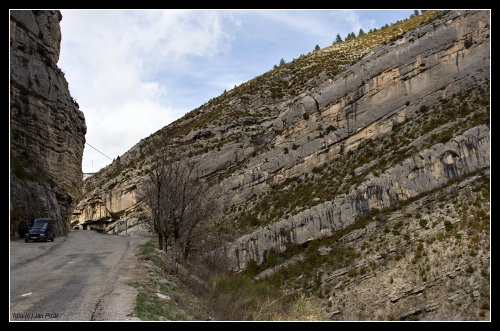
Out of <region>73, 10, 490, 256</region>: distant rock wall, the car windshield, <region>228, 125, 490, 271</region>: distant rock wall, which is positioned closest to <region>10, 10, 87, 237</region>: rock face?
the car windshield

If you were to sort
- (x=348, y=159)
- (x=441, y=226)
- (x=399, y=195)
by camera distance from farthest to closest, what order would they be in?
(x=348, y=159) → (x=399, y=195) → (x=441, y=226)

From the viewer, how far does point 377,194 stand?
28.3 metres

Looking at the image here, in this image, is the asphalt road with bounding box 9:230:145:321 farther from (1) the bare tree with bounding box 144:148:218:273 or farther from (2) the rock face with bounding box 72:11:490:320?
(2) the rock face with bounding box 72:11:490:320

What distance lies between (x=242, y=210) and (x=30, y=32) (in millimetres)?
27088

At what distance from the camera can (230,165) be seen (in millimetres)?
48688

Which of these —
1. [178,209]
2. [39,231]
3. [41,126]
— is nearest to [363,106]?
[178,209]

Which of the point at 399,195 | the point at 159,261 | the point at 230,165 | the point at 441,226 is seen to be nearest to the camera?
the point at 159,261

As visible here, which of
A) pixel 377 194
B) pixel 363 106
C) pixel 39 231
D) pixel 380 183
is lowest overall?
pixel 39 231

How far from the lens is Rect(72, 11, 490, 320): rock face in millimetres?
20672

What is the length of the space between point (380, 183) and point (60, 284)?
23901 millimetres

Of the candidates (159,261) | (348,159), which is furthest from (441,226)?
(159,261)

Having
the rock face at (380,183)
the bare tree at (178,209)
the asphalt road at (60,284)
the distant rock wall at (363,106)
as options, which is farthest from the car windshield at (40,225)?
the distant rock wall at (363,106)

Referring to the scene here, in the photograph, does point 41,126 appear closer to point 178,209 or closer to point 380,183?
point 178,209

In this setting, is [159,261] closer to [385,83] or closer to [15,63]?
[15,63]
